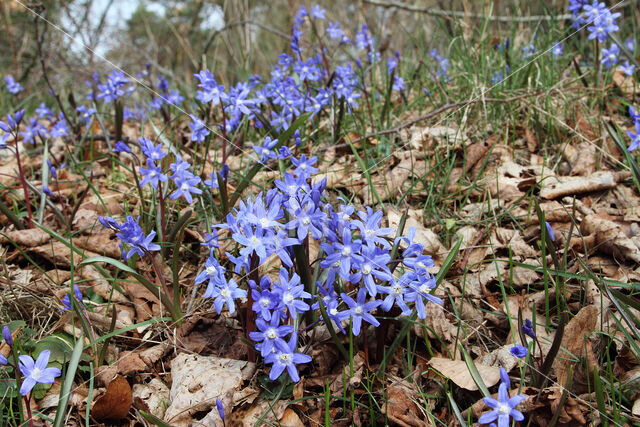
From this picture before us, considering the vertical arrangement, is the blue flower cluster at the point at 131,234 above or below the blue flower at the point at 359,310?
above

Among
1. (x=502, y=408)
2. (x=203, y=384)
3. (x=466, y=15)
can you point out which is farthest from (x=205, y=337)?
(x=466, y=15)

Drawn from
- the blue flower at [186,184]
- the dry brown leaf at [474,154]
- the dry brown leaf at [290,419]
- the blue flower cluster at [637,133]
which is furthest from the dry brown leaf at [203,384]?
the blue flower cluster at [637,133]

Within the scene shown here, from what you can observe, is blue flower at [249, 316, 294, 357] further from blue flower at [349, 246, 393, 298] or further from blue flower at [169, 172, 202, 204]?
blue flower at [169, 172, 202, 204]

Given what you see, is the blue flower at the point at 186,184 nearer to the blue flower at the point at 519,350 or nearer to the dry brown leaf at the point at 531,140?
the blue flower at the point at 519,350

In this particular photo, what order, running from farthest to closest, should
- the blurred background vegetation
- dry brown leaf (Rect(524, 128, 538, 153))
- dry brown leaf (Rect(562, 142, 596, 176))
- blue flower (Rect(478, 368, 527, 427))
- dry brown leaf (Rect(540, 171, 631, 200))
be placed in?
1. the blurred background vegetation
2. dry brown leaf (Rect(524, 128, 538, 153))
3. dry brown leaf (Rect(562, 142, 596, 176))
4. dry brown leaf (Rect(540, 171, 631, 200))
5. blue flower (Rect(478, 368, 527, 427))

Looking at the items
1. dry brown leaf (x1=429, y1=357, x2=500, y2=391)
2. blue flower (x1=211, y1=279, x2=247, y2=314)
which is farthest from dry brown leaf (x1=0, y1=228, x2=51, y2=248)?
dry brown leaf (x1=429, y1=357, x2=500, y2=391)

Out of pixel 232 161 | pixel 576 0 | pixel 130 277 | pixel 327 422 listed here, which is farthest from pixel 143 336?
pixel 576 0

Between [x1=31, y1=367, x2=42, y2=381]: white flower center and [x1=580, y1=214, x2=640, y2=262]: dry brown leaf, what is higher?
[x1=580, y1=214, x2=640, y2=262]: dry brown leaf
